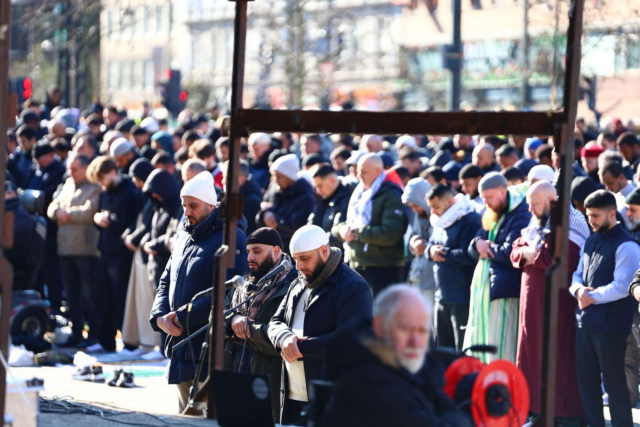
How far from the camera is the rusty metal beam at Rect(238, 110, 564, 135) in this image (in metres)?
5.54

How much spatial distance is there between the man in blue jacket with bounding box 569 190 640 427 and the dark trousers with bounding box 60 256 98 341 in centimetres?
610

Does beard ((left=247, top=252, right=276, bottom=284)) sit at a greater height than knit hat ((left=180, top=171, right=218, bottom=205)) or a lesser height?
lesser

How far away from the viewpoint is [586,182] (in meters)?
9.91

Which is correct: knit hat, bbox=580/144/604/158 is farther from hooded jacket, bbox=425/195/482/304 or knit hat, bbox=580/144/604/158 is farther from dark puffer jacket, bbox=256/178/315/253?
dark puffer jacket, bbox=256/178/315/253

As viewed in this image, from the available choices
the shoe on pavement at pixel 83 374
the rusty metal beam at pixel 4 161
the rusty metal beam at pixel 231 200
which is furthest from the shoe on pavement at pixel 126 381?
the rusty metal beam at pixel 4 161

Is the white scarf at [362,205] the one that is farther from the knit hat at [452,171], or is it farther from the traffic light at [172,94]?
the traffic light at [172,94]

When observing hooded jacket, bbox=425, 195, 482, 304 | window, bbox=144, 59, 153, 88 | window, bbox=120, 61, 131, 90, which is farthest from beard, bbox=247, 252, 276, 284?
window, bbox=120, 61, 131, 90

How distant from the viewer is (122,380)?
11.2 metres

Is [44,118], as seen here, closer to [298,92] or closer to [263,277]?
[298,92]

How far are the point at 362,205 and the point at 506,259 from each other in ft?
7.91

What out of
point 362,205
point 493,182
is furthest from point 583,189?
point 362,205

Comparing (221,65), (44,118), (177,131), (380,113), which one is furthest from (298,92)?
(221,65)

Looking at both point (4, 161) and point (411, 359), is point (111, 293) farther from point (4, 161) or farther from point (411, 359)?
point (411, 359)

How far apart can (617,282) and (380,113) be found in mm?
3607
